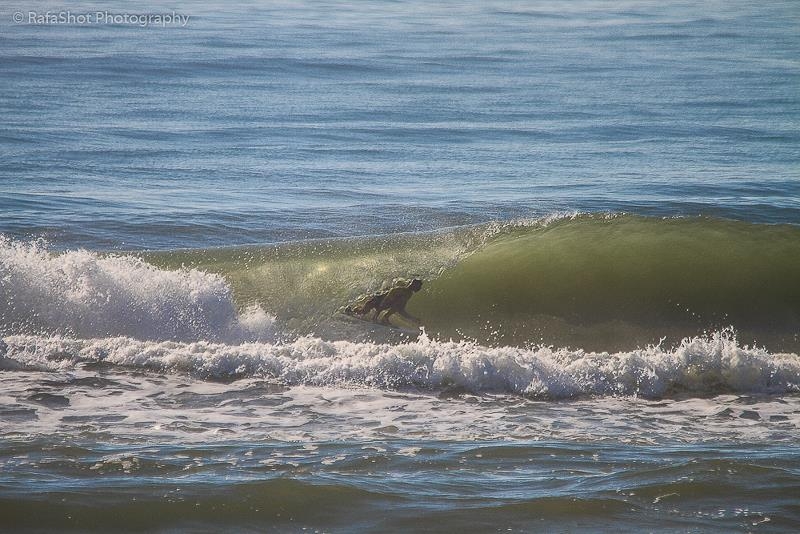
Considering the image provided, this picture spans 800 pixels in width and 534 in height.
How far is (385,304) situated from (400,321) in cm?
24

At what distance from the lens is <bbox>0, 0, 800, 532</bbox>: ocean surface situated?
4.71m

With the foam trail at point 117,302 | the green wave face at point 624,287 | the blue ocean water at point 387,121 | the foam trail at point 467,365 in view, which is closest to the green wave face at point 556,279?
the green wave face at point 624,287

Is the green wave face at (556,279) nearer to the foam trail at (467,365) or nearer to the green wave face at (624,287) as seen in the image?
the green wave face at (624,287)

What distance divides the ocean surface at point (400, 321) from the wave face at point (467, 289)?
0.03 m

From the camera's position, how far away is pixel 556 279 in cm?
918

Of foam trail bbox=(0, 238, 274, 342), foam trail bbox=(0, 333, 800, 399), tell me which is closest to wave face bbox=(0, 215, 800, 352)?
foam trail bbox=(0, 238, 274, 342)

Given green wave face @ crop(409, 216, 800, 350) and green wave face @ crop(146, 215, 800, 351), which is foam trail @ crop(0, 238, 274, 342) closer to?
green wave face @ crop(146, 215, 800, 351)

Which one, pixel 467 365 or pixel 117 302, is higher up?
pixel 117 302

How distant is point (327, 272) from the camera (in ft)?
31.1

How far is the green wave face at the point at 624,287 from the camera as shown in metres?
8.44

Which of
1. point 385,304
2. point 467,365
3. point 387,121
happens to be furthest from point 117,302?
point 387,121

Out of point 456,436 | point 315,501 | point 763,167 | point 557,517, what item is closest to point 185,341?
point 456,436

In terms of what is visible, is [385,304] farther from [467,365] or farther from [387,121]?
[387,121]

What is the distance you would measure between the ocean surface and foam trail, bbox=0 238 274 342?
0.03 metres
